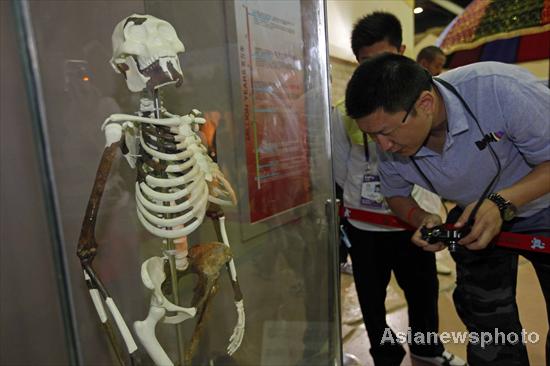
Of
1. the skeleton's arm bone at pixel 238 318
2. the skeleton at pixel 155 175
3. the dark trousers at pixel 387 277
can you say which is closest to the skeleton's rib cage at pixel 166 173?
the skeleton at pixel 155 175

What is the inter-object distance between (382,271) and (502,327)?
1.45ft

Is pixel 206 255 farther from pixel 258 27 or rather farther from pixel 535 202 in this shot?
pixel 535 202

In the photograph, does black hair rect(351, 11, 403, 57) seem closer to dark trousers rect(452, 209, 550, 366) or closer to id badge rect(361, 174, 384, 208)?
id badge rect(361, 174, 384, 208)

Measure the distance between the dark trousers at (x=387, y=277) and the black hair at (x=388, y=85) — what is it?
58cm

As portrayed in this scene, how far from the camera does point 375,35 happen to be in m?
1.27

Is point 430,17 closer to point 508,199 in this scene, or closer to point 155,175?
point 508,199

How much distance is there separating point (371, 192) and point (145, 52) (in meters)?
0.89

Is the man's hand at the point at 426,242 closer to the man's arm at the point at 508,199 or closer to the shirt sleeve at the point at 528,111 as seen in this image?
the man's arm at the point at 508,199

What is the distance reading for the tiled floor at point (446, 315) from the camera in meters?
1.10

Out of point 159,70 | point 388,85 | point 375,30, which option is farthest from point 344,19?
point 159,70

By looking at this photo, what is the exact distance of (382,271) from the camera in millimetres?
1480

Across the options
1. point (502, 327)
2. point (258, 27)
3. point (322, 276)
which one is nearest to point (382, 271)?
point (322, 276)

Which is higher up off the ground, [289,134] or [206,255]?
[289,134]

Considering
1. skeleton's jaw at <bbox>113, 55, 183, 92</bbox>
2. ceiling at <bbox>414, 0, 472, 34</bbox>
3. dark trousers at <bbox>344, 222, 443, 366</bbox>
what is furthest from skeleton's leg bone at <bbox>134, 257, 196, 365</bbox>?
ceiling at <bbox>414, 0, 472, 34</bbox>
